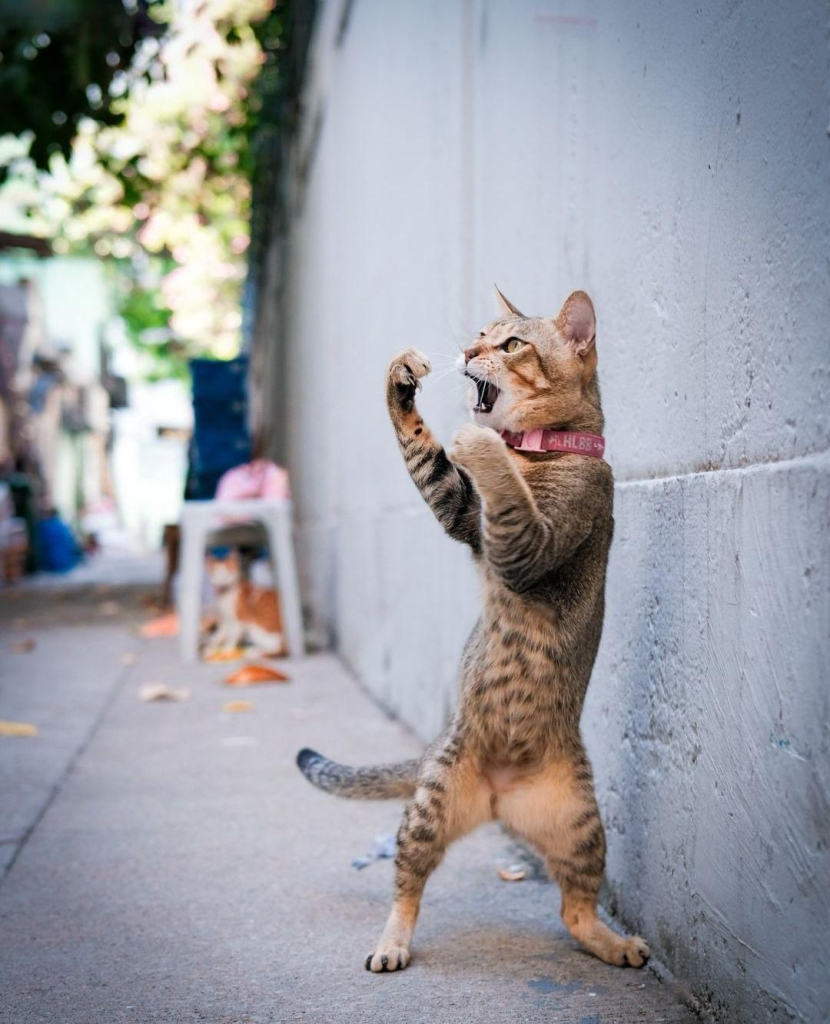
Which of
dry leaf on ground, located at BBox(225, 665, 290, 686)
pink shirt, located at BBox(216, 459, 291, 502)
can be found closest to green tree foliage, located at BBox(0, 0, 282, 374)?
pink shirt, located at BBox(216, 459, 291, 502)

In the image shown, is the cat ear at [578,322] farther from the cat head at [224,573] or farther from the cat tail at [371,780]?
the cat head at [224,573]

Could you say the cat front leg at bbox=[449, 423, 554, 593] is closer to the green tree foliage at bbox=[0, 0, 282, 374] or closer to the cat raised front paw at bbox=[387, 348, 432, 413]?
the cat raised front paw at bbox=[387, 348, 432, 413]

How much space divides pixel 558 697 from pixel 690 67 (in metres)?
1.31

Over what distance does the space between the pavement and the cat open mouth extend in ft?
3.96

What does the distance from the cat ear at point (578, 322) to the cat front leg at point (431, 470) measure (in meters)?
0.32

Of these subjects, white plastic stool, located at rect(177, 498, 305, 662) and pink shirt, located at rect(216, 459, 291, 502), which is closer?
white plastic stool, located at rect(177, 498, 305, 662)

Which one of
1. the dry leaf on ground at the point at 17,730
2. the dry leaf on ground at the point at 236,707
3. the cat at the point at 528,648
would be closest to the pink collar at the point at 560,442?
the cat at the point at 528,648

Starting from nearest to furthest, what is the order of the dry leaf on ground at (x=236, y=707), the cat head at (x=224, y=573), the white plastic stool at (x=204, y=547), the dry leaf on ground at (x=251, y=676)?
the dry leaf on ground at (x=236, y=707) < the dry leaf on ground at (x=251, y=676) < the white plastic stool at (x=204, y=547) < the cat head at (x=224, y=573)

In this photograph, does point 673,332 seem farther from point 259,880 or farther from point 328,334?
point 328,334

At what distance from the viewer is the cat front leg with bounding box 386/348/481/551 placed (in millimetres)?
2533

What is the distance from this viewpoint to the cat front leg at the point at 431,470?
2533 millimetres

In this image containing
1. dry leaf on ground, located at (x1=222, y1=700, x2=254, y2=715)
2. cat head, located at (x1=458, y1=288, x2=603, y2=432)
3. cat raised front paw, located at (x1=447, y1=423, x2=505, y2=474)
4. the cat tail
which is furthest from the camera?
dry leaf on ground, located at (x1=222, y1=700, x2=254, y2=715)

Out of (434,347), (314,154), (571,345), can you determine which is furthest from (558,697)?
(314,154)

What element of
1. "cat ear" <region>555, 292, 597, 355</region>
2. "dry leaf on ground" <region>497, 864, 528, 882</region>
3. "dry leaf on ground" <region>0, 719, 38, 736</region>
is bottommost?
"dry leaf on ground" <region>0, 719, 38, 736</region>
